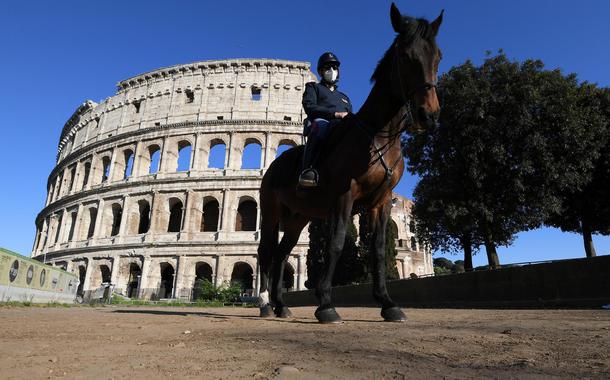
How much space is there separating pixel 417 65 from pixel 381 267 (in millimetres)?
2191

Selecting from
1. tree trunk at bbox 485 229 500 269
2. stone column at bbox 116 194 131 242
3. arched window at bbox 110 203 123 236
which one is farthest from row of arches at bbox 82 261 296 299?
tree trunk at bbox 485 229 500 269

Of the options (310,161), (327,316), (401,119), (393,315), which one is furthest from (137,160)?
(393,315)

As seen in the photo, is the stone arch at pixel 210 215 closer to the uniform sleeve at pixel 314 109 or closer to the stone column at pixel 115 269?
the stone column at pixel 115 269

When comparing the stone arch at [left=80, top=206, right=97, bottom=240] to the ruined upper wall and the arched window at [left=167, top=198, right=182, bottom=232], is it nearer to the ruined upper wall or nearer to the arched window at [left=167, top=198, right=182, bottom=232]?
the arched window at [left=167, top=198, right=182, bottom=232]

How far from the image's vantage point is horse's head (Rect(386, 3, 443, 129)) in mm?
3584

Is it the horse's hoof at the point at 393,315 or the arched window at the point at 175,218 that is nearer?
the horse's hoof at the point at 393,315

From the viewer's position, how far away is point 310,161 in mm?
4523

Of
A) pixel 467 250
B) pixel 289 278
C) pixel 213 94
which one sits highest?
pixel 213 94

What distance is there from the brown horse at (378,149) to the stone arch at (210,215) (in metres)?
30.4

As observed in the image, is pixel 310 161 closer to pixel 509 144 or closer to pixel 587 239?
pixel 509 144

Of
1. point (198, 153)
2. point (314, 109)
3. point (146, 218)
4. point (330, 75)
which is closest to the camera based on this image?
point (314, 109)

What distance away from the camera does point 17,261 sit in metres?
14.8

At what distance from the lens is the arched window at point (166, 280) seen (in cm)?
3132

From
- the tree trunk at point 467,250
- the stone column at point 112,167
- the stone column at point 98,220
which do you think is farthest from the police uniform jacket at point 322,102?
the stone column at point 112,167
